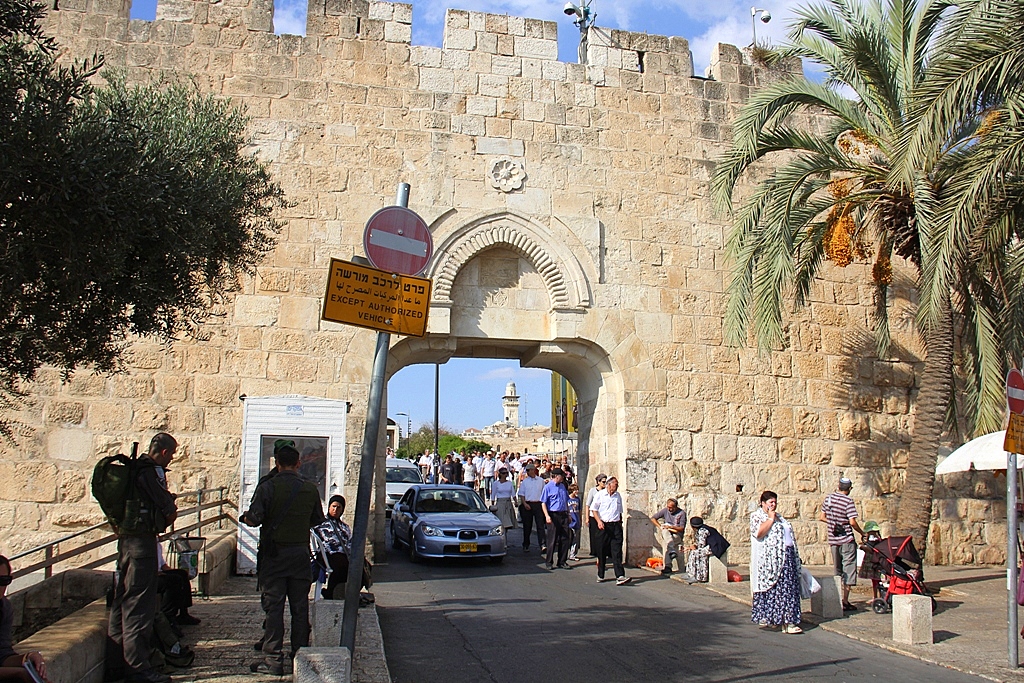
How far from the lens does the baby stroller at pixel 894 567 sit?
27.2ft

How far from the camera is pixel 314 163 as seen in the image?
10906mm

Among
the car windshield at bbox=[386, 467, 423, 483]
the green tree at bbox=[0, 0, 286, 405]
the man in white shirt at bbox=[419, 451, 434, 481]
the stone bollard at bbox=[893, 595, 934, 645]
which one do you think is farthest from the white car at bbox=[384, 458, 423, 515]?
the green tree at bbox=[0, 0, 286, 405]

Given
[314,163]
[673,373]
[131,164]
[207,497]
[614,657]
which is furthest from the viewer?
[673,373]

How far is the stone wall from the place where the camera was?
10430mm

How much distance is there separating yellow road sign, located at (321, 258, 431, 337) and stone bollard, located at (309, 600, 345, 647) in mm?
2198

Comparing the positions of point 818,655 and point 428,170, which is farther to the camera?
point 428,170

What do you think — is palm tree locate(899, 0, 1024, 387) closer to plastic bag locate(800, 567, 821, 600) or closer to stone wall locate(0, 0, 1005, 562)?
stone wall locate(0, 0, 1005, 562)

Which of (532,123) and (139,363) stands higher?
(532,123)

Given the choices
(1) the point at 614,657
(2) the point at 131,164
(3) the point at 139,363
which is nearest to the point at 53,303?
(2) the point at 131,164

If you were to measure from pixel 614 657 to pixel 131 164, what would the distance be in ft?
15.7

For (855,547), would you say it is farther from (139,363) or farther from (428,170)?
(139,363)

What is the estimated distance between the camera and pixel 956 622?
27.5 ft

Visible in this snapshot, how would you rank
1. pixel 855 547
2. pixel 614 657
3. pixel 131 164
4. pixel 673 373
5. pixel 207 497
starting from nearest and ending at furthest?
pixel 131 164
pixel 614 657
pixel 855 547
pixel 207 497
pixel 673 373

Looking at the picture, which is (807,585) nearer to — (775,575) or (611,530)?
(775,575)
